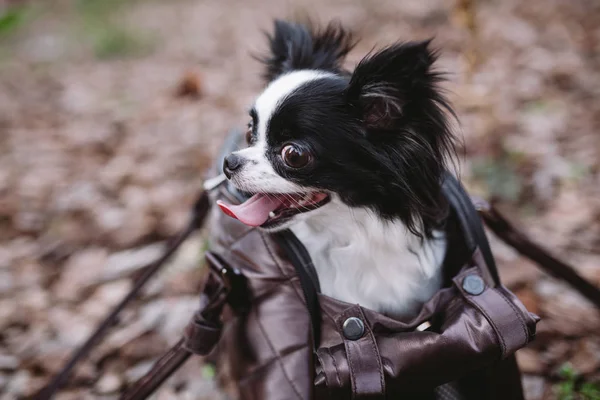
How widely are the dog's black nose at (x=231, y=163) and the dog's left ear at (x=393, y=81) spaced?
0.35 meters

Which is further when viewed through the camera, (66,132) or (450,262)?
(66,132)

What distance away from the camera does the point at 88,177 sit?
3.08 meters

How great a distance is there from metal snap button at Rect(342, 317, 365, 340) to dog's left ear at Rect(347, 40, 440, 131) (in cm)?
51

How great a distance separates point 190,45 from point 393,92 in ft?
15.8

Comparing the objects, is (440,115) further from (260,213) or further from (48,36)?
(48,36)

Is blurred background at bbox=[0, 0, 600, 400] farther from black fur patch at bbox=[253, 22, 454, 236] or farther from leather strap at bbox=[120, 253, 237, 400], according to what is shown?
leather strap at bbox=[120, 253, 237, 400]

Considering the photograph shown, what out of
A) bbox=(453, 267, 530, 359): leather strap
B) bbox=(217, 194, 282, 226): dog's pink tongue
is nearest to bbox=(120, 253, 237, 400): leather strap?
bbox=(217, 194, 282, 226): dog's pink tongue

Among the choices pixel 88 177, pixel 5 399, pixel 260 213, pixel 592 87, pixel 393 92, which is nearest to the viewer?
pixel 393 92

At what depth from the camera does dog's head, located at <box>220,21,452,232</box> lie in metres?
1.28

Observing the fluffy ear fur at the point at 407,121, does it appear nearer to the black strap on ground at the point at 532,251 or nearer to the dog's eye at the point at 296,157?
the dog's eye at the point at 296,157

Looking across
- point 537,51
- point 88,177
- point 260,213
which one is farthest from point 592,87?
point 88,177

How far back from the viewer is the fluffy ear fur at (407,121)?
1.21 metres

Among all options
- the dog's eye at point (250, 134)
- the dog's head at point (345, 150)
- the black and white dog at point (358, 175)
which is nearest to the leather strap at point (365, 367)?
the black and white dog at point (358, 175)

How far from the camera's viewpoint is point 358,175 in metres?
1.33
